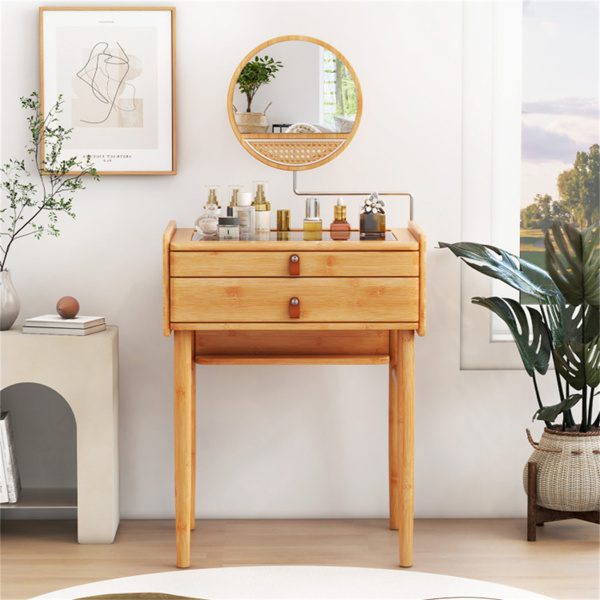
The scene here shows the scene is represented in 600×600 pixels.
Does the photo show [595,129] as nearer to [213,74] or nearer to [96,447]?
[213,74]

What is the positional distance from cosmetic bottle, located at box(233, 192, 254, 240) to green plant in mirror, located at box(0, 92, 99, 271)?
564 millimetres

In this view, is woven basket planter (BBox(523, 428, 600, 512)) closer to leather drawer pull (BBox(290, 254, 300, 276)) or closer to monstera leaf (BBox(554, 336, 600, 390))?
monstera leaf (BBox(554, 336, 600, 390))

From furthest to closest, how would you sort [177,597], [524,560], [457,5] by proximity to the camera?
[457,5], [524,560], [177,597]

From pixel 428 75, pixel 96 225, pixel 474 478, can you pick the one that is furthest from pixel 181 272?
pixel 474 478

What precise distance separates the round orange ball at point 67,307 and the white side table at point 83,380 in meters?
0.09

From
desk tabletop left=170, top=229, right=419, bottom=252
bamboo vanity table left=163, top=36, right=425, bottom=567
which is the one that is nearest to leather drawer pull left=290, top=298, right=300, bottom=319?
bamboo vanity table left=163, top=36, right=425, bottom=567

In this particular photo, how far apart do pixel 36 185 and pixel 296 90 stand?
954mm

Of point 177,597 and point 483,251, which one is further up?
point 483,251

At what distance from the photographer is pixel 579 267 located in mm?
2521

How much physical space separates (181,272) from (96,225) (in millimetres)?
656

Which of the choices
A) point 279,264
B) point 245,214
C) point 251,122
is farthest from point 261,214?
point 251,122

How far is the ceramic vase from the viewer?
2.66 meters

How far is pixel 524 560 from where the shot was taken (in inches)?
100

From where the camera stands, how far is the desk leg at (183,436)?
7.93ft
